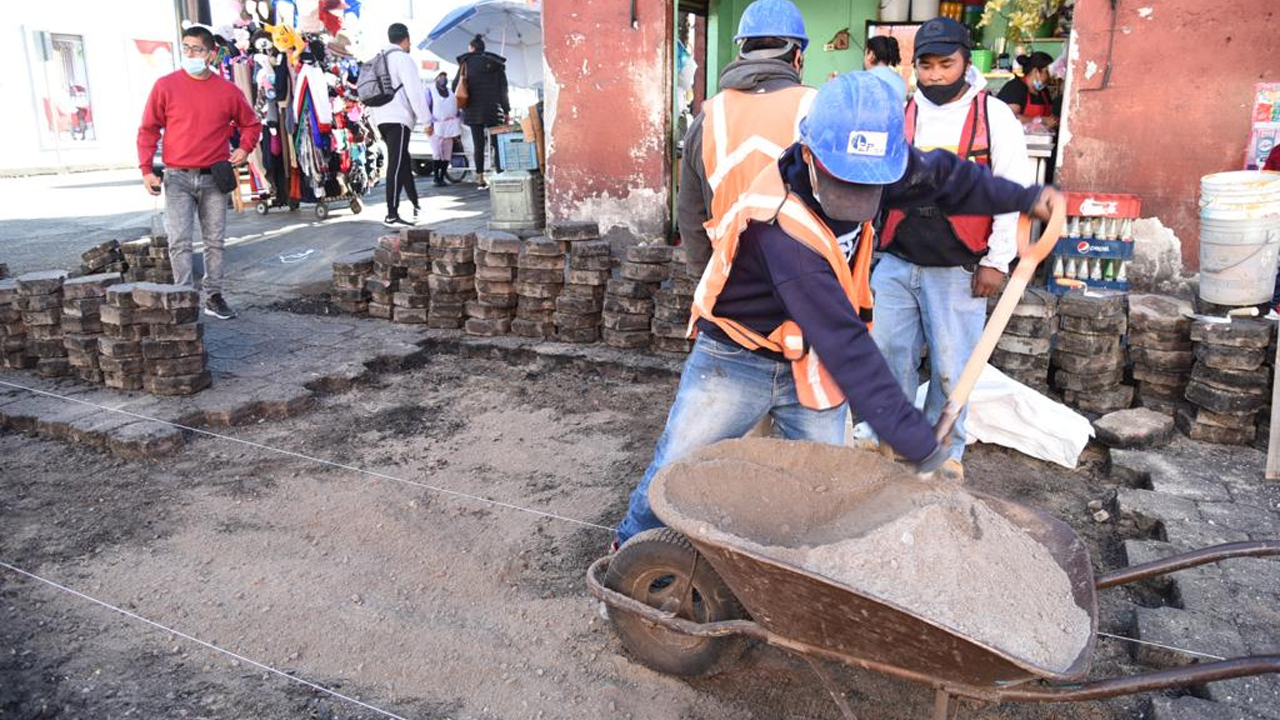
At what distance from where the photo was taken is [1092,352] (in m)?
5.29

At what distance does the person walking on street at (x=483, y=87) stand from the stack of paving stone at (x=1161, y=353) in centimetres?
940

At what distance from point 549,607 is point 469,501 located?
1068mm

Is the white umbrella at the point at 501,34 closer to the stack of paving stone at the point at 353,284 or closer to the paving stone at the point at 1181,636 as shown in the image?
the stack of paving stone at the point at 353,284

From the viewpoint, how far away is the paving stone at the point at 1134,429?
4867 mm

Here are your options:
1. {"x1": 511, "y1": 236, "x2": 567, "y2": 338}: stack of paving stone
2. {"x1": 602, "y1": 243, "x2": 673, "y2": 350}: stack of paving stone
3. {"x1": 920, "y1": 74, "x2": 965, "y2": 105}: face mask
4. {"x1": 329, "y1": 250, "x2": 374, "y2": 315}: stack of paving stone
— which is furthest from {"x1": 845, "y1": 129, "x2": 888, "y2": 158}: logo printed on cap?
{"x1": 329, "y1": 250, "x2": 374, "y2": 315}: stack of paving stone

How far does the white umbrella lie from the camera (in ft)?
49.0

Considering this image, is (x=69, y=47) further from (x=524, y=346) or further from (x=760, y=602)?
(x=760, y=602)

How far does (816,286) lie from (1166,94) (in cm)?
535

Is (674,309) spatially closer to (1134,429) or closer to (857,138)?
(1134,429)

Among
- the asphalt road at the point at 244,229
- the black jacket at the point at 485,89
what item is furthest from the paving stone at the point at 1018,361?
the black jacket at the point at 485,89

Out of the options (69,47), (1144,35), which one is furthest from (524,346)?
(69,47)

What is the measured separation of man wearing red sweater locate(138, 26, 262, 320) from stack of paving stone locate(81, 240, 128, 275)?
5.76 feet

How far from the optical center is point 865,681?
318 cm

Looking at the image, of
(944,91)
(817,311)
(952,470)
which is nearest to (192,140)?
(944,91)
